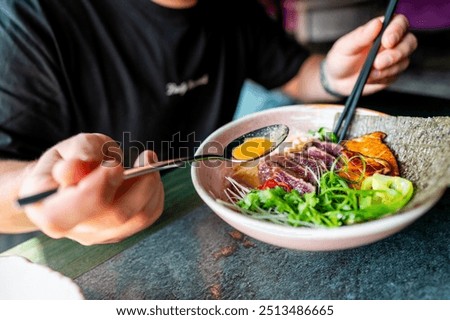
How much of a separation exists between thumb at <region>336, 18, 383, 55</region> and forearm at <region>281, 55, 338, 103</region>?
18 cm

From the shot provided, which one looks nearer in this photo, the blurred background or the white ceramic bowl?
the white ceramic bowl

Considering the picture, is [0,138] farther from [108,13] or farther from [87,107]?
[108,13]

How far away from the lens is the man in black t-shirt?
492 mm

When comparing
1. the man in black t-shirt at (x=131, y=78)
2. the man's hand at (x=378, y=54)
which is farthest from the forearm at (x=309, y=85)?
the man's hand at (x=378, y=54)

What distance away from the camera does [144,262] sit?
0.51m

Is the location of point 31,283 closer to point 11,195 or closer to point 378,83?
point 11,195

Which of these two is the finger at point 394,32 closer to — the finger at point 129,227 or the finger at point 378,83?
the finger at point 378,83

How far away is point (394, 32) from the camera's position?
645 mm

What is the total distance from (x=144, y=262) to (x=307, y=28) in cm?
160

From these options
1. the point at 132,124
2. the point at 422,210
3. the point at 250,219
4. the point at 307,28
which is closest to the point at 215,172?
the point at 250,219

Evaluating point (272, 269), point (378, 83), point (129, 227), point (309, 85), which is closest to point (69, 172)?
point (129, 227)

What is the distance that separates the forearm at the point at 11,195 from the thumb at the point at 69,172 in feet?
0.56

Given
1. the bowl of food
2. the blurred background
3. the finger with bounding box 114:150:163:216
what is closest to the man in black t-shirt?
the finger with bounding box 114:150:163:216

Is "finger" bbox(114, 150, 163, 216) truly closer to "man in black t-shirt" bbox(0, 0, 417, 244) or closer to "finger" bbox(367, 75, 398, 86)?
"man in black t-shirt" bbox(0, 0, 417, 244)
